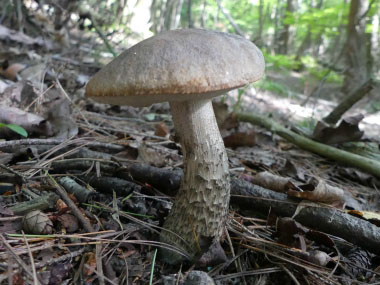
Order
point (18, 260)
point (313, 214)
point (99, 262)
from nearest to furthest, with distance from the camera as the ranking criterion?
point (18, 260), point (99, 262), point (313, 214)

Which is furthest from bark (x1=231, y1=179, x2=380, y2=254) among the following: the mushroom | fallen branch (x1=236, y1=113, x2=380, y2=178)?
fallen branch (x1=236, y1=113, x2=380, y2=178)

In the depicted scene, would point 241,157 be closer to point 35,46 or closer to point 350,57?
point 35,46

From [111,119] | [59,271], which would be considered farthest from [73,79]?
[59,271]

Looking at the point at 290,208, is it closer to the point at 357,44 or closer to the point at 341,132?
the point at 341,132

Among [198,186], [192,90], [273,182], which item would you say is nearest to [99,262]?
[198,186]

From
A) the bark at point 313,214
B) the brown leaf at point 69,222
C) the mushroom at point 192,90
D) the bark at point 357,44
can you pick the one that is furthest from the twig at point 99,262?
the bark at point 357,44

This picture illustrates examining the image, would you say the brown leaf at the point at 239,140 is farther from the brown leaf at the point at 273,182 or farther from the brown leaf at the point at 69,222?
the brown leaf at the point at 69,222
